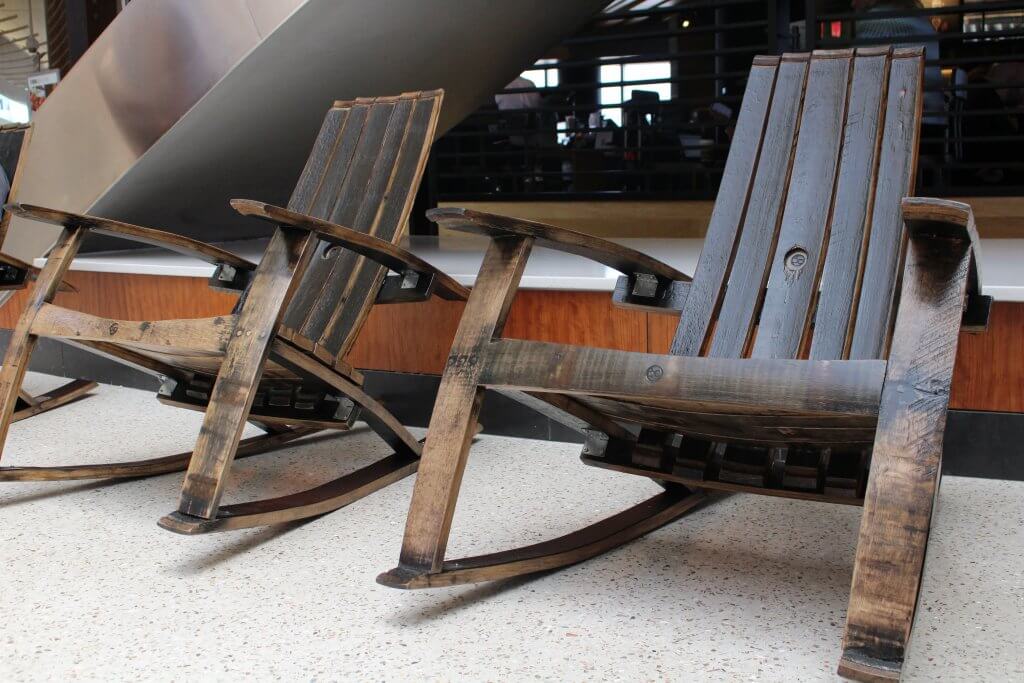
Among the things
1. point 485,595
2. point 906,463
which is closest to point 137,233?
point 485,595

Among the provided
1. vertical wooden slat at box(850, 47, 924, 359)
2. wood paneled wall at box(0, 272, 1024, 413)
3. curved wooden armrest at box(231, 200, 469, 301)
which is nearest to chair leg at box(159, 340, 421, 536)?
curved wooden armrest at box(231, 200, 469, 301)

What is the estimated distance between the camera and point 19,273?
2947mm

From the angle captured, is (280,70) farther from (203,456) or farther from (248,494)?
(203,456)

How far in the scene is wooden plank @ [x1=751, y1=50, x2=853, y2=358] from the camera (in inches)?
69.1

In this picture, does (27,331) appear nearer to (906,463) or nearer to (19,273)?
(19,273)

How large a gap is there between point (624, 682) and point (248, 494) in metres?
1.15

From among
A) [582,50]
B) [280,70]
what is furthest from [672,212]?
[280,70]

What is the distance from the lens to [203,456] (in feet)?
5.77

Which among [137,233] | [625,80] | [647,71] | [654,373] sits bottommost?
[654,373]

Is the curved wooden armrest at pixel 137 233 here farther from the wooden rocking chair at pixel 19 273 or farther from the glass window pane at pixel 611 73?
the glass window pane at pixel 611 73

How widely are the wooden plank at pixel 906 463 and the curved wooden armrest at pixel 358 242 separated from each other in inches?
37.6

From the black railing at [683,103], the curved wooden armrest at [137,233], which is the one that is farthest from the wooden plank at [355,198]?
the black railing at [683,103]

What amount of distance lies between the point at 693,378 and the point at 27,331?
4.85 feet

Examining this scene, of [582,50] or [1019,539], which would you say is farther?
[582,50]
